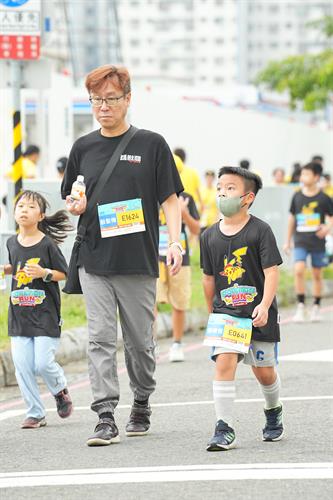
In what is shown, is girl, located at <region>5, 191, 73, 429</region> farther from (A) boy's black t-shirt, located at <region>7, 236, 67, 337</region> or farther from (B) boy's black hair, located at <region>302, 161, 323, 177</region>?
(B) boy's black hair, located at <region>302, 161, 323, 177</region>

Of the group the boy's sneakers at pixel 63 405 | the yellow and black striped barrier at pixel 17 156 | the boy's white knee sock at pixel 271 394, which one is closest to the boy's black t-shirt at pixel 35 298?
the boy's sneakers at pixel 63 405

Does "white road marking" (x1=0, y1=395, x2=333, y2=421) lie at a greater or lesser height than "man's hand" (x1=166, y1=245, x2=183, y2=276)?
lesser

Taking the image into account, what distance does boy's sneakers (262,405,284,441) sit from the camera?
770cm

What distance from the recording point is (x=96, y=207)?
25.5 feet

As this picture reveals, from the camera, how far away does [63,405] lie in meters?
8.80

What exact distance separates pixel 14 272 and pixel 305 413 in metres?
1.98

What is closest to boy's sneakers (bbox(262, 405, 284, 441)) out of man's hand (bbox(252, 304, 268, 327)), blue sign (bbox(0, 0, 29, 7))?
man's hand (bbox(252, 304, 268, 327))

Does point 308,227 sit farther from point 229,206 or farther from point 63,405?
point 229,206

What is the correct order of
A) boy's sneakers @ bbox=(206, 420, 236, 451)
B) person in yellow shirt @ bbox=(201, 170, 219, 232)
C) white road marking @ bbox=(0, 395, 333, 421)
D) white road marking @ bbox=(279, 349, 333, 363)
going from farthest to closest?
person in yellow shirt @ bbox=(201, 170, 219, 232), white road marking @ bbox=(279, 349, 333, 363), white road marking @ bbox=(0, 395, 333, 421), boy's sneakers @ bbox=(206, 420, 236, 451)

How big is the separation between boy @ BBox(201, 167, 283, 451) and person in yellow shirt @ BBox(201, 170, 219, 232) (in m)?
14.3

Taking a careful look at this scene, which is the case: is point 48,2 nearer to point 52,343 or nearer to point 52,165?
point 52,343

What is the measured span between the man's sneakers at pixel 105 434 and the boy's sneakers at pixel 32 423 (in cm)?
96

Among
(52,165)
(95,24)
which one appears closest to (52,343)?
(52,165)

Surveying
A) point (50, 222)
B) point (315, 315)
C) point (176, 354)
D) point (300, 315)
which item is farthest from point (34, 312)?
point (315, 315)
